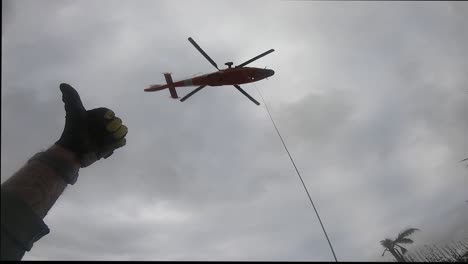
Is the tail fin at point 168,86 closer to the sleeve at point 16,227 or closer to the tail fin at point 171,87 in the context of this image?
the tail fin at point 171,87

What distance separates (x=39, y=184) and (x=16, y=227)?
2.23ft

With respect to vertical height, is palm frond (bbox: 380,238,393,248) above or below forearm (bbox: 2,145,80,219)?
above

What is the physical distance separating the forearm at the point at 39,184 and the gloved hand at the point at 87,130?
0.75 ft

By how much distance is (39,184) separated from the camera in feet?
13.0

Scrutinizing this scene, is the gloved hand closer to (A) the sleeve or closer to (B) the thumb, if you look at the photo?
(B) the thumb

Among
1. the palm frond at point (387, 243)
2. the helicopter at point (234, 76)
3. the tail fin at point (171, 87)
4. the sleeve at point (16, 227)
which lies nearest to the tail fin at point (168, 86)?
the tail fin at point (171, 87)

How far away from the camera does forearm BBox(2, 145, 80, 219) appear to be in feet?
12.1

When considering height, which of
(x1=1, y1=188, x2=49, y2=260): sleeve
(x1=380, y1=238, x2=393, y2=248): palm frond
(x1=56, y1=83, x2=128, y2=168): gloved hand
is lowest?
(x1=1, y1=188, x2=49, y2=260): sleeve

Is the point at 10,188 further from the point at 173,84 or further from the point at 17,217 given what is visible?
the point at 173,84

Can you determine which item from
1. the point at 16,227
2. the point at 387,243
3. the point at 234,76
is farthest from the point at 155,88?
the point at 387,243

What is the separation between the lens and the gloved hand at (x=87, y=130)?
4.71m

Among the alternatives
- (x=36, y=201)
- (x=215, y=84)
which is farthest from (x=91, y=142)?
(x=215, y=84)

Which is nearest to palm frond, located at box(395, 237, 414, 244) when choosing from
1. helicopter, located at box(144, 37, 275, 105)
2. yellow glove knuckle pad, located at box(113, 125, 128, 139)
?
helicopter, located at box(144, 37, 275, 105)

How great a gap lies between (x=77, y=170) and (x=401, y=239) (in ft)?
136
